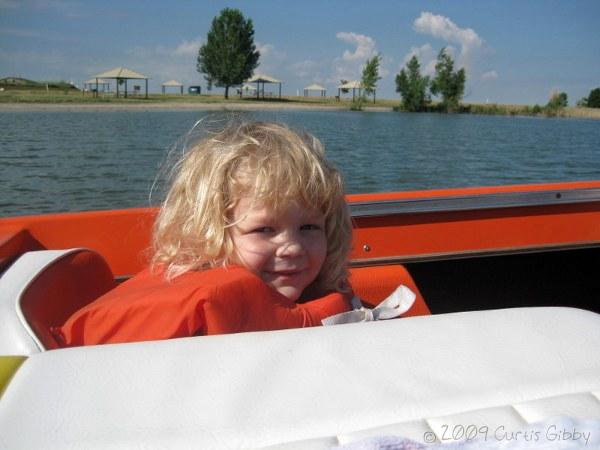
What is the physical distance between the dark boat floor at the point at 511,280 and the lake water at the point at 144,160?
607mm

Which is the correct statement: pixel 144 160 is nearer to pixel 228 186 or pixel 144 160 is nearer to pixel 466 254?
pixel 466 254

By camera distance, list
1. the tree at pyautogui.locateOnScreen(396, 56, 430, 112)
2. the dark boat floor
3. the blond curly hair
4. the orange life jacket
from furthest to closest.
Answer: the tree at pyautogui.locateOnScreen(396, 56, 430, 112), the dark boat floor, the blond curly hair, the orange life jacket

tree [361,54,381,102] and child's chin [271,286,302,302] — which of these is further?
tree [361,54,381,102]

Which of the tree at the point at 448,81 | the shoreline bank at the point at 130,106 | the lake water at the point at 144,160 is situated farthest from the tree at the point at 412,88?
the shoreline bank at the point at 130,106

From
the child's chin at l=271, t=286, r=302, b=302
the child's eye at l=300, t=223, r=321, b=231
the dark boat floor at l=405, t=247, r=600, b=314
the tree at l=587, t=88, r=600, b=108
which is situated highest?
the tree at l=587, t=88, r=600, b=108

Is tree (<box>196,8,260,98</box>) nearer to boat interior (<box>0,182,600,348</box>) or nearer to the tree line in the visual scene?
the tree line

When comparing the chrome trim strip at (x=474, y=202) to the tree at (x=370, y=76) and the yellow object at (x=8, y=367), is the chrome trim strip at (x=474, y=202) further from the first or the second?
the tree at (x=370, y=76)

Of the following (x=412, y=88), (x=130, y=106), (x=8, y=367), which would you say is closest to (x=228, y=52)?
(x=130, y=106)

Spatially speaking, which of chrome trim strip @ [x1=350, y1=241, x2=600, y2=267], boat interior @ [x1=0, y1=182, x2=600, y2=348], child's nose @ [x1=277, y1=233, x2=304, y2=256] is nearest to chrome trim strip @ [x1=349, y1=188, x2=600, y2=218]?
boat interior @ [x1=0, y1=182, x2=600, y2=348]

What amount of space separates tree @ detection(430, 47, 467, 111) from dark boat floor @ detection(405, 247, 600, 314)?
1784cm

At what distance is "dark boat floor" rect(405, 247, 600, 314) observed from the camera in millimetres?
2625

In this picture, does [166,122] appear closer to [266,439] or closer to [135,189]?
[135,189]

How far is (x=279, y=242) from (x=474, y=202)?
1432 millimetres

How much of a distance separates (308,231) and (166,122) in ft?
22.2
